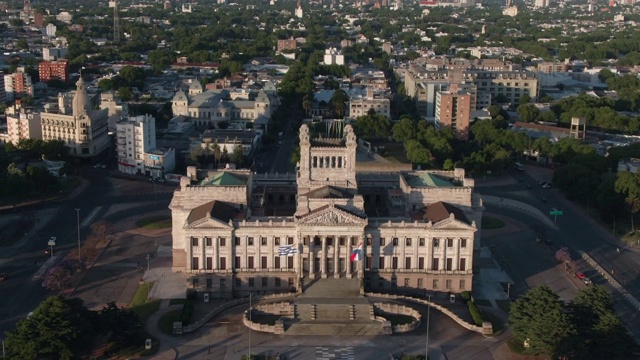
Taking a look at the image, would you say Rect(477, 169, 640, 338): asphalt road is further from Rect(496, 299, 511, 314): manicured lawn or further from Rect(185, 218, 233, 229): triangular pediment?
Rect(185, 218, 233, 229): triangular pediment

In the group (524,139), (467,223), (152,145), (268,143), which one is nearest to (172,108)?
(268,143)

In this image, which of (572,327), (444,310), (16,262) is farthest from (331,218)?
(16,262)

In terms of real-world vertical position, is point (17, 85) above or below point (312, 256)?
above

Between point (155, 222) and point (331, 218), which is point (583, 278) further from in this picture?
point (155, 222)

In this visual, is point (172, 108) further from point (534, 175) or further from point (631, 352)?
point (631, 352)

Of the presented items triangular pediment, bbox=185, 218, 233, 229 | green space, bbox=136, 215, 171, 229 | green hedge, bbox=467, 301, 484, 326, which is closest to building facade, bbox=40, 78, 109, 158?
green space, bbox=136, 215, 171, 229

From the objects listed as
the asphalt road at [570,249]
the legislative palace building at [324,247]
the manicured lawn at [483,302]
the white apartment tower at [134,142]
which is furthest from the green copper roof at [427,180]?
the white apartment tower at [134,142]

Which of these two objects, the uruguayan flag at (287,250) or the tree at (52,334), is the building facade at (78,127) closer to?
the uruguayan flag at (287,250)
